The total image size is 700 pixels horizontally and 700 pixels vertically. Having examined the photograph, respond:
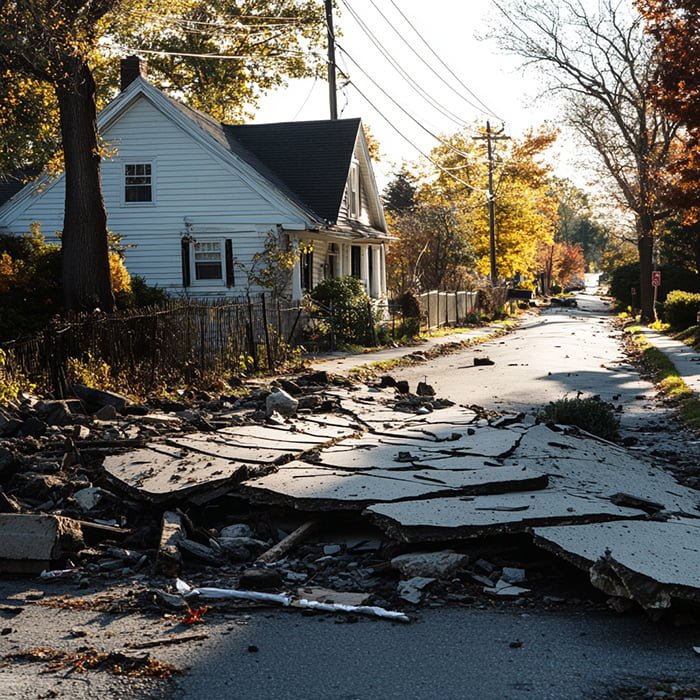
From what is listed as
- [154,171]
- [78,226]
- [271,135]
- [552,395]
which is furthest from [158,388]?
[271,135]

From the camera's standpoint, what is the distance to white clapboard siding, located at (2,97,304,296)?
28016 mm

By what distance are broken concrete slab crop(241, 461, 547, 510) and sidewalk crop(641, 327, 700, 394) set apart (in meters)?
9.71

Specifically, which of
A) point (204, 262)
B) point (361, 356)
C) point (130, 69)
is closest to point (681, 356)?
point (361, 356)

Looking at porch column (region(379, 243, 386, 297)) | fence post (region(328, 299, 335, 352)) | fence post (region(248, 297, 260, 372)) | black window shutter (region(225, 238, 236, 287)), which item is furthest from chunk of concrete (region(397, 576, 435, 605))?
porch column (region(379, 243, 386, 297))

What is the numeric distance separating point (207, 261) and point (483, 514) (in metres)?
22.7

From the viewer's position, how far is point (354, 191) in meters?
33.4

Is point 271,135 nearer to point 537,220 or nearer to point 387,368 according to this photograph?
point 387,368

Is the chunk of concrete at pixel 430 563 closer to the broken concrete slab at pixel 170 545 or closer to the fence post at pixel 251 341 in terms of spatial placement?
the broken concrete slab at pixel 170 545

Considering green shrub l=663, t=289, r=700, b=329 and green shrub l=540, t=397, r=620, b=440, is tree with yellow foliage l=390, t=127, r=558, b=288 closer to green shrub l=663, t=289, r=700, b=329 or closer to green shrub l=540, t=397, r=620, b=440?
green shrub l=663, t=289, r=700, b=329

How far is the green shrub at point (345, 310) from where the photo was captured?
27328 millimetres

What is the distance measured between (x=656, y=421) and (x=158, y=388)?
7.31 metres

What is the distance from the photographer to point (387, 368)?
873 inches

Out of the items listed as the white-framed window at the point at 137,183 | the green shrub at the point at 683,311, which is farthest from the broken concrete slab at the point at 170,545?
the green shrub at the point at 683,311

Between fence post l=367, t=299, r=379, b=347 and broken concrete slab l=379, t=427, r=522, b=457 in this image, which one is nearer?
broken concrete slab l=379, t=427, r=522, b=457
